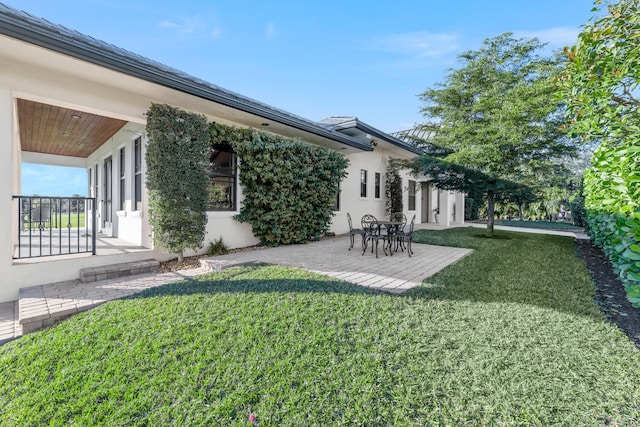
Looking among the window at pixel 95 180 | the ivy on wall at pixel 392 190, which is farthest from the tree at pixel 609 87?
the window at pixel 95 180

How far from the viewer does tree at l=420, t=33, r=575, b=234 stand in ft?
26.1

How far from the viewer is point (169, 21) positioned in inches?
281

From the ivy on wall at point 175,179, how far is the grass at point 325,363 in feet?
6.52

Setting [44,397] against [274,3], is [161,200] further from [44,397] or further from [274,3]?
[274,3]

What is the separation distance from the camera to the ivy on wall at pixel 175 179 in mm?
5328

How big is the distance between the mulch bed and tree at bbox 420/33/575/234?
3780 mm

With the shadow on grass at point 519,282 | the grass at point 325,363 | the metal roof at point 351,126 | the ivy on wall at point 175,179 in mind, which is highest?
the metal roof at point 351,126


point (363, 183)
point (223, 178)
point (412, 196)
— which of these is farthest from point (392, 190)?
point (223, 178)

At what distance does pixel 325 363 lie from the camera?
7.59ft

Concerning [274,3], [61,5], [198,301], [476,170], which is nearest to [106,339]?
→ [198,301]

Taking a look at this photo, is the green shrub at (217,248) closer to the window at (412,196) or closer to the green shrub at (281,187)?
the green shrub at (281,187)

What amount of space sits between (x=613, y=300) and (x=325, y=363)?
14.2ft

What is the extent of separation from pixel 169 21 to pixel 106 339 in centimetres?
782

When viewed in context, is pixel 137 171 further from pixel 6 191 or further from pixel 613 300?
pixel 613 300
